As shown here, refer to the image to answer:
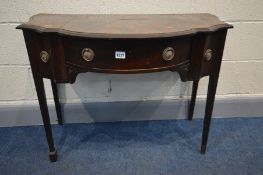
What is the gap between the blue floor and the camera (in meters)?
1.19

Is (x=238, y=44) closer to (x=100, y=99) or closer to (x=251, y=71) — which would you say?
(x=251, y=71)

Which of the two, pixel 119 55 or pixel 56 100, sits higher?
pixel 119 55

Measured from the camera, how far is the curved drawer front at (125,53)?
2.80 feet

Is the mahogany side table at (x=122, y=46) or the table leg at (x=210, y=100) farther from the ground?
the mahogany side table at (x=122, y=46)

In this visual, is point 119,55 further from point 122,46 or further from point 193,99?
point 193,99

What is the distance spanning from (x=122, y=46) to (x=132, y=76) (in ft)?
1.87

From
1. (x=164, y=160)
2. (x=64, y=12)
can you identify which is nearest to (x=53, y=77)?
(x=64, y=12)

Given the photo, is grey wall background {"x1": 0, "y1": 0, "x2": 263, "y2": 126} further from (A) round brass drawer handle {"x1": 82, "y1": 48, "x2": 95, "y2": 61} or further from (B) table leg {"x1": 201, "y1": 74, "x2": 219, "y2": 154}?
(A) round brass drawer handle {"x1": 82, "y1": 48, "x2": 95, "y2": 61}

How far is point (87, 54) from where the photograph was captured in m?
0.87

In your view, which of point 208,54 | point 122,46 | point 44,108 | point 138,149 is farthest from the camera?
point 138,149

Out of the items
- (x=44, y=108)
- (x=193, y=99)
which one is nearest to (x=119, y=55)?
(x=44, y=108)

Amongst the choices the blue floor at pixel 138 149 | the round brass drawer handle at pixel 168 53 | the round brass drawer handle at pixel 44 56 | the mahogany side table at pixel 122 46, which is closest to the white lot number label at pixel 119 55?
the mahogany side table at pixel 122 46

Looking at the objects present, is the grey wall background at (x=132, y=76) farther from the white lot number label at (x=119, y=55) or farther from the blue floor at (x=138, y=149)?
the white lot number label at (x=119, y=55)

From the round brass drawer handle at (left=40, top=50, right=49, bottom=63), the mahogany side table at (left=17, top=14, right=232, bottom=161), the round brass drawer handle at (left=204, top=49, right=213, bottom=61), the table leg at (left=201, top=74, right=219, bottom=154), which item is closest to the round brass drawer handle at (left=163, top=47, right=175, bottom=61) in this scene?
the mahogany side table at (left=17, top=14, right=232, bottom=161)
